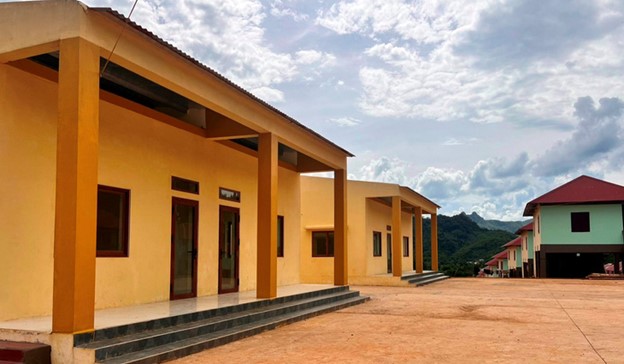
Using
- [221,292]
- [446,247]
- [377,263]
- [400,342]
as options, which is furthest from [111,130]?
[446,247]

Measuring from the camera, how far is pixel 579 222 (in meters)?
31.7

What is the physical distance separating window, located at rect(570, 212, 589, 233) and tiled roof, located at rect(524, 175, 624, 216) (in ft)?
2.42

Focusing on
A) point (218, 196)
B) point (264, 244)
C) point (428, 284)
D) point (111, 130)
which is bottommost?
point (428, 284)

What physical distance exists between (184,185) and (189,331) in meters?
4.04

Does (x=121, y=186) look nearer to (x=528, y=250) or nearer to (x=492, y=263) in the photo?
(x=528, y=250)

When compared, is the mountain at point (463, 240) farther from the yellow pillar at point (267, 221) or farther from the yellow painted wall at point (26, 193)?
the yellow painted wall at point (26, 193)

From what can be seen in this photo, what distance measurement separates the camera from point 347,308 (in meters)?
13.4

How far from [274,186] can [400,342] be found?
4.34 m

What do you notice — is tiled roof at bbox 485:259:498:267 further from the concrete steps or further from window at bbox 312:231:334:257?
the concrete steps

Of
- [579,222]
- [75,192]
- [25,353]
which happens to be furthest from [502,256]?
[25,353]

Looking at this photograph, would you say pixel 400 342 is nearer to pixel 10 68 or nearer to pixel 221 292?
pixel 221 292

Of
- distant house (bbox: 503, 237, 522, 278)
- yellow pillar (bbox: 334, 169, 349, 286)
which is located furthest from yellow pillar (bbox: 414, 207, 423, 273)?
distant house (bbox: 503, 237, 522, 278)

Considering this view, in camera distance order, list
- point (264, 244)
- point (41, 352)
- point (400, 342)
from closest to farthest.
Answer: point (41, 352) < point (400, 342) < point (264, 244)

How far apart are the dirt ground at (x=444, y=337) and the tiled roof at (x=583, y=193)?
1885cm
